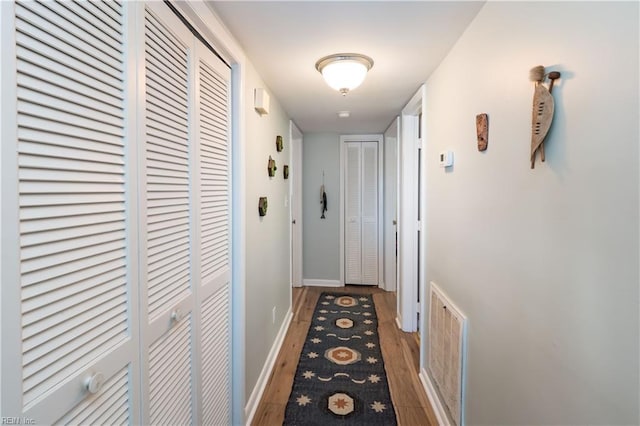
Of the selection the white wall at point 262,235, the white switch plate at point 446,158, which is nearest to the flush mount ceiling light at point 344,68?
the white wall at point 262,235

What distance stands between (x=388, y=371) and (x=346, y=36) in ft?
7.64

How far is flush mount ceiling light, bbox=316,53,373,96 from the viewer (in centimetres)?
181

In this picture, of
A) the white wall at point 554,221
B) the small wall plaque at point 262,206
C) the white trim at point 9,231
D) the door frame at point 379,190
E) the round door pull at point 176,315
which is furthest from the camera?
the door frame at point 379,190

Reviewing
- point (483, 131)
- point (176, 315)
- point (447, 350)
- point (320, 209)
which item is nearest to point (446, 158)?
point (483, 131)

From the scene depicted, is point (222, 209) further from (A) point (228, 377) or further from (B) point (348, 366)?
(B) point (348, 366)

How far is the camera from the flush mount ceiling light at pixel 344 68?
181 centimetres

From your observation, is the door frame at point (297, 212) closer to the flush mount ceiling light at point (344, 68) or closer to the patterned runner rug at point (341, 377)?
the patterned runner rug at point (341, 377)

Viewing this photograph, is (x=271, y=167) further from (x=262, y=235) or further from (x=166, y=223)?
(x=166, y=223)

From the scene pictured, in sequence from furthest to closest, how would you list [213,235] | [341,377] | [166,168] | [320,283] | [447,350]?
[320,283], [341,377], [447,350], [213,235], [166,168]

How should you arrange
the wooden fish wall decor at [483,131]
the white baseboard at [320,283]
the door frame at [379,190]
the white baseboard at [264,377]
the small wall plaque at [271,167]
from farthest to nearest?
the white baseboard at [320,283]
the door frame at [379,190]
the small wall plaque at [271,167]
the white baseboard at [264,377]
the wooden fish wall decor at [483,131]

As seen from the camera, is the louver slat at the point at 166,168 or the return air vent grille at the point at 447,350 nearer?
the louver slat at the point at 166,168

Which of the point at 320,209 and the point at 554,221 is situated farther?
the point at 320,209

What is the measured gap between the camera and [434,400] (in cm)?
207

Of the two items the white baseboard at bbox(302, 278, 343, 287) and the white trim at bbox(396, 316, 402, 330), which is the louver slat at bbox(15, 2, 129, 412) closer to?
the white trim at bbox(396, 316, 402, 330)
